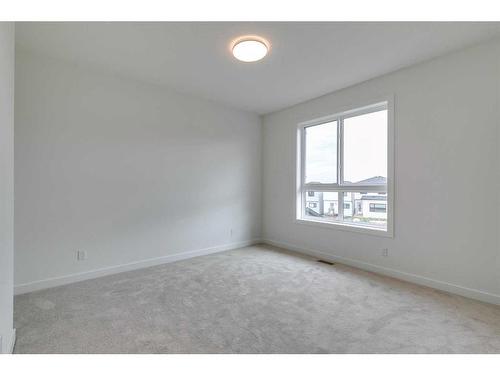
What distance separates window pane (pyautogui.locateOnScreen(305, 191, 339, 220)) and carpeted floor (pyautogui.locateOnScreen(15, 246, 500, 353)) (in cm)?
109

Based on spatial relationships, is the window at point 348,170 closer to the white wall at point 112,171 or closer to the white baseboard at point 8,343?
the white wall at point 112,171

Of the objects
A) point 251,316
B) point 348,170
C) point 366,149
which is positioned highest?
point 366,149

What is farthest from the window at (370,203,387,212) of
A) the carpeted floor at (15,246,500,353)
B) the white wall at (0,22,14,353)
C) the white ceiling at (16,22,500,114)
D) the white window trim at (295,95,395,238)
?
the white wall at (0,22,14,353)

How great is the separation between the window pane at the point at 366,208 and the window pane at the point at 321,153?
0.44m

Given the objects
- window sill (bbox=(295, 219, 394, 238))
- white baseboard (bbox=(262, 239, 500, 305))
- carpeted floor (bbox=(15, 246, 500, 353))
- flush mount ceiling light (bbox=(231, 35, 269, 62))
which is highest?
flush mount ceiling light (bbox=(231, 35, 269, 62))

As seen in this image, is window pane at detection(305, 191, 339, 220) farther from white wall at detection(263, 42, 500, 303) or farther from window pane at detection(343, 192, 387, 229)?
white wall at detection(263, 42, 500, 303)

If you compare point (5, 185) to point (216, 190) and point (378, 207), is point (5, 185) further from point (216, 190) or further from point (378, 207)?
point (378, 207)

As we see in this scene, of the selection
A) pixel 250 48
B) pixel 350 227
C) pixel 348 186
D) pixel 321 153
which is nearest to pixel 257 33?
pixel 250 48

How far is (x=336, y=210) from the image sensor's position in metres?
4.02

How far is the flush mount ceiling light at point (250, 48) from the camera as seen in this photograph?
2459mm

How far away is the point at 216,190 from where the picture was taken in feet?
14.4

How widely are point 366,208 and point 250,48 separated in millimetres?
2651

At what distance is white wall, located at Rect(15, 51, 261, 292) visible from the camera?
2.76m

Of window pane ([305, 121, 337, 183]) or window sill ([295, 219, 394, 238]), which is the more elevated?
window pane ([305, 121, 337, 183])
